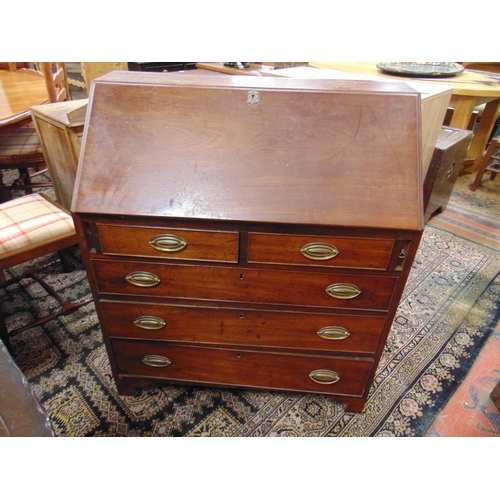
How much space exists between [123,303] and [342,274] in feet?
2.59

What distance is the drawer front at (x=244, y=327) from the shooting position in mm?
1299

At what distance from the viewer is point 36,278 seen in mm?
2039

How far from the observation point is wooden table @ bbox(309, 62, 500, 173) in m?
2.79

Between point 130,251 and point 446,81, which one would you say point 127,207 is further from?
point 446,81

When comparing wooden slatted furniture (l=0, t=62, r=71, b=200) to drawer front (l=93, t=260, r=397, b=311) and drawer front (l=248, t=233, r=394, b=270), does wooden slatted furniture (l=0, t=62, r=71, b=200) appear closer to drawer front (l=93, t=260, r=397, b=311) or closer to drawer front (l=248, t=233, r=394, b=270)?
drawer front (l=93, t=260, r=397, b=311)

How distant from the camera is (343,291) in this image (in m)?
1.20

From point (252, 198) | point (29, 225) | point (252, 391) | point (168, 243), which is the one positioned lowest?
point (252, 391)

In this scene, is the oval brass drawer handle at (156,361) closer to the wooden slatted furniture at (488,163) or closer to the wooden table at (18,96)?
the wooden table at (18,96)

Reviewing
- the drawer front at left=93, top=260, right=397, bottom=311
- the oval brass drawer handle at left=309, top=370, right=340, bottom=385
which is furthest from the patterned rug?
the drawer front at left=93, top=260, right=397, bottom=311

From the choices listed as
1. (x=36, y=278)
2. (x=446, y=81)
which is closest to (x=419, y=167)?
(x=36, y=278)

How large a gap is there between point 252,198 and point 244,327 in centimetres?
53

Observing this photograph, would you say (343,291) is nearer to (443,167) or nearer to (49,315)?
(49,315)

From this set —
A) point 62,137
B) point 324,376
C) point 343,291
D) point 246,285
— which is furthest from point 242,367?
point 62,137

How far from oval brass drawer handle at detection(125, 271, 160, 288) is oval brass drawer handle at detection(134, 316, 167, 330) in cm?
17
